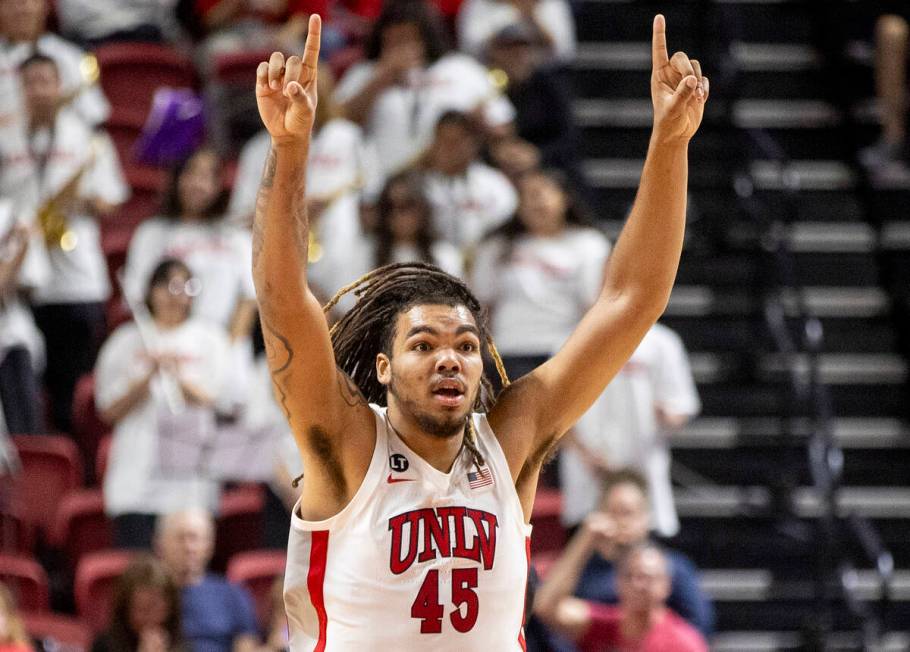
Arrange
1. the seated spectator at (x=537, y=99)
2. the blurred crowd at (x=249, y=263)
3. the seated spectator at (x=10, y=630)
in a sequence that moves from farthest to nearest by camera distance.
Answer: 1. the seated spectator at (x=537, y=99)
2. the blurred crowd at (x=249, y=263)
3. the seated spectator at (x=10, y=630)

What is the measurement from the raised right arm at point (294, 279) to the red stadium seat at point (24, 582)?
346cm

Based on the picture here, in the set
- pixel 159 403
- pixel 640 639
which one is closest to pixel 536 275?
pixel 159 403

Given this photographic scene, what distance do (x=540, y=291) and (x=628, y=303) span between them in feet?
11.9

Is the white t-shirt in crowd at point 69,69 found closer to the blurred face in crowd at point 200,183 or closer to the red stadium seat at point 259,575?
the blurred face in crowd at point 200,183

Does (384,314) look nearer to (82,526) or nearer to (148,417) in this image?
(148,417)

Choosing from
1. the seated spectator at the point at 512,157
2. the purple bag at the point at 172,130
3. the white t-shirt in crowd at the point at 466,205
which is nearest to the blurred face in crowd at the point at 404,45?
the seated spectator at the point at 512,157

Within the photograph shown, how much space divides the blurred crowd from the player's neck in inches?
92.3

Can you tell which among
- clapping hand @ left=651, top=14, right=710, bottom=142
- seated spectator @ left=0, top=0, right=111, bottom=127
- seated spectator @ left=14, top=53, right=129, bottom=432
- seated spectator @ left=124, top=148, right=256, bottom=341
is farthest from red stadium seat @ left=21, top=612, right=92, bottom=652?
Result: clapping hand @ left=651, top=14, right=710, bottom=142

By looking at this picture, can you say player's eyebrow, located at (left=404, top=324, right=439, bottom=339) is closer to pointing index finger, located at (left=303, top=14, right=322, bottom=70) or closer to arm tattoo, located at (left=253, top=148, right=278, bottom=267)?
arm tattoo, located at (left=253, top=148, right=278, bottom=267)

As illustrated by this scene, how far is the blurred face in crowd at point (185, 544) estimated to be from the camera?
19.6 ft

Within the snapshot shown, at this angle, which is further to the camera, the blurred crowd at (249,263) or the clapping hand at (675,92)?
the blurred crowd at (249,263)

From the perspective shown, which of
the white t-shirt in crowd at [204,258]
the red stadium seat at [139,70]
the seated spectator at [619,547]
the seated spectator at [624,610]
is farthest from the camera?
the red stadium seat at [139,70]

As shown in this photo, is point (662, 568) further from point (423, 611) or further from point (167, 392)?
point (423, 611)

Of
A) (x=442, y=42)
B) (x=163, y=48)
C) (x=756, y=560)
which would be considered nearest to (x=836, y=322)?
(x=756, y=560)
